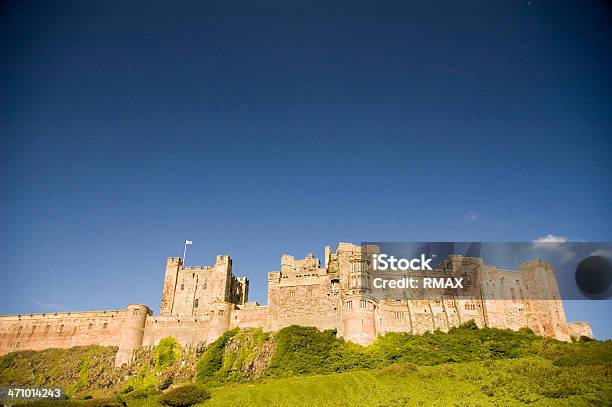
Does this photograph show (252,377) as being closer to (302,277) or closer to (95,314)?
(302,277)

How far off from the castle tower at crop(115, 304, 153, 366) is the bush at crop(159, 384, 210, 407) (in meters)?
16.9

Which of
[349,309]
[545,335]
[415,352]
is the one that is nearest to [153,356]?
[349,309]

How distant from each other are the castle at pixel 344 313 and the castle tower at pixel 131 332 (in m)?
0.14

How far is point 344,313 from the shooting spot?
6594 cm

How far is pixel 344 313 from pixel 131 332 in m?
31.9

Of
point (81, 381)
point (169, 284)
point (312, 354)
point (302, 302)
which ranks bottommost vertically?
point (81, 381)

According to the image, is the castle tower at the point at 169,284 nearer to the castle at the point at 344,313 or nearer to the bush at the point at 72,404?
the castle at the point at 344,313

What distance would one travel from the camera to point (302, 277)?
72.7 m

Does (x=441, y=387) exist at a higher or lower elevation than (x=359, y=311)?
lower

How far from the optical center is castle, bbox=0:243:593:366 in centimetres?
6759

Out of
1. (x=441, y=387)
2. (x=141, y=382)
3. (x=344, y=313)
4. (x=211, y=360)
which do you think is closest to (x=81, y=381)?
(x=141, y=382)

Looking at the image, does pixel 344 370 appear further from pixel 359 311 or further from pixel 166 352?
pixel 166 352

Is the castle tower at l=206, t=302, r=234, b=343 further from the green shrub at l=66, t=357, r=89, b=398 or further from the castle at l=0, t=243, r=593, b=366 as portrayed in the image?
the green shrub at l=66, t=357, r=89, b=398

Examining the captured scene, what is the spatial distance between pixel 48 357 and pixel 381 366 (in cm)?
5132
